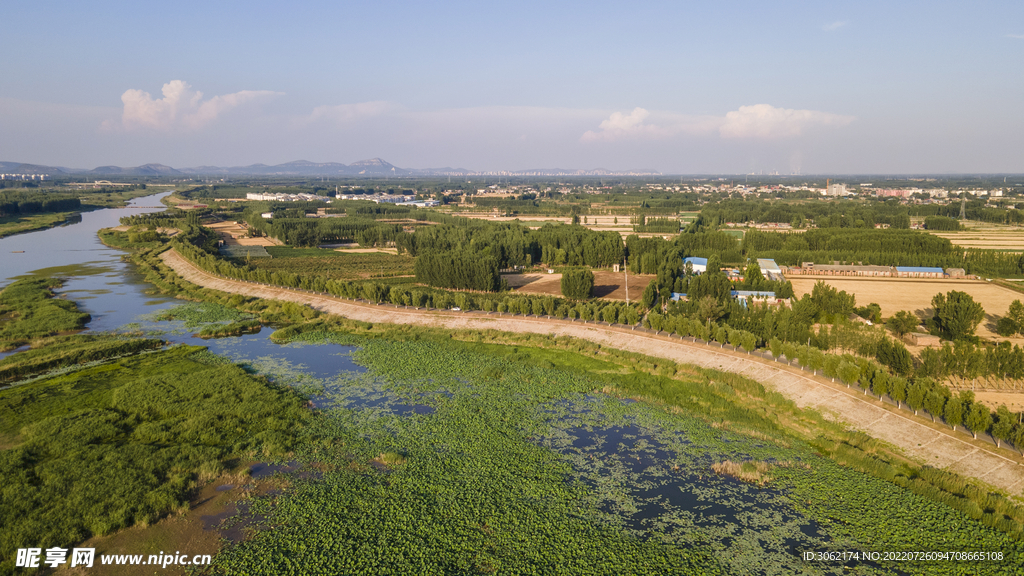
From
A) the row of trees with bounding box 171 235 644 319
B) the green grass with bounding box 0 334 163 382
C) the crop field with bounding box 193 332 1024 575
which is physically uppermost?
the row of trees with bounding box 171 235 644 319

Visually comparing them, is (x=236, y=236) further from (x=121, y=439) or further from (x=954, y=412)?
(x=954, y=412)

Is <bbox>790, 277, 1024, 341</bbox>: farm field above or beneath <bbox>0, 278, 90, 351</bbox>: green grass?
beneath

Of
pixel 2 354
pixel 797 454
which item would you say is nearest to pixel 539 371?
pixel 797 454

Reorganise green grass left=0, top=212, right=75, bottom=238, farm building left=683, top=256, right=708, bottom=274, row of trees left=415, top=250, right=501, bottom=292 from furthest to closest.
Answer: green grass left=0, top=212, right=75, bottom=238 < farm building left=683, top=256, right=708, bottom=274 < row of trees left=415, top=250, right=501, bottom=292

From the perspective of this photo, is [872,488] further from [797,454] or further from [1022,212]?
[1022,212]

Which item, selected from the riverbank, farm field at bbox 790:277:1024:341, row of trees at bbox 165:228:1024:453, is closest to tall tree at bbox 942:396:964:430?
row of trees at bbox 165:228:1024:453

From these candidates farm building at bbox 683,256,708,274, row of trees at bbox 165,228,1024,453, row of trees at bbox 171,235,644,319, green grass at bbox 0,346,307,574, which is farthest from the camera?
farm building at bbox 683,256,708,274

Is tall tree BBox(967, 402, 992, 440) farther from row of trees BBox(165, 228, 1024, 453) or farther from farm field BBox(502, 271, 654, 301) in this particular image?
farm field BBox(502, 271, 654, 301)
